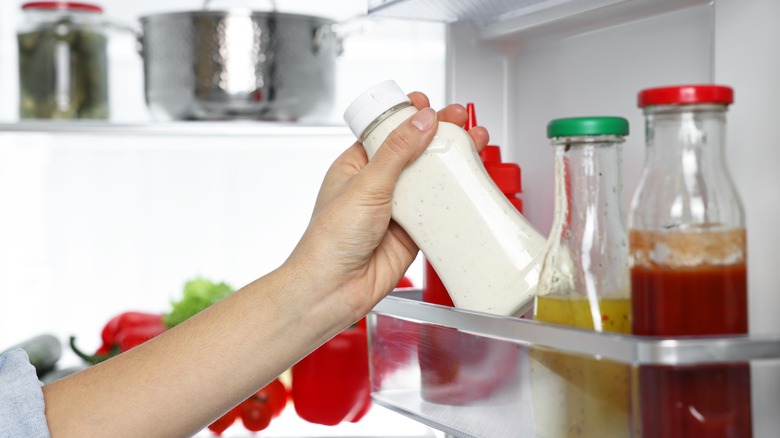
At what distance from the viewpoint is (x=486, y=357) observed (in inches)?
27.7

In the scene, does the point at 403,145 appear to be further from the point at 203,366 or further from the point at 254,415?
the point at 254,415

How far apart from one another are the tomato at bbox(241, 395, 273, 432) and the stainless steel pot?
0.58 meters

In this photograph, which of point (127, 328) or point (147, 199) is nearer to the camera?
point (127, 328)

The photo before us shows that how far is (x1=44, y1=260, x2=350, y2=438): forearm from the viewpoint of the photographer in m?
0.83

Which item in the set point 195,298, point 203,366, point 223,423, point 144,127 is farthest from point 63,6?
point 203,366

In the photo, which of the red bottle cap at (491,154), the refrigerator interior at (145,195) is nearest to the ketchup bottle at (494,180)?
the red bottle cap at (491,154)

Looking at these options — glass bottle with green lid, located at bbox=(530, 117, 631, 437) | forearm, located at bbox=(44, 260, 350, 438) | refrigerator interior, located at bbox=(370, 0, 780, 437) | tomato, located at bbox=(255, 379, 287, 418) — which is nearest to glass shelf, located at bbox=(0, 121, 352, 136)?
tomato, located at bbox=(255, 379, 287, 418)

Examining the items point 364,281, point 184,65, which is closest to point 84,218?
point 184,65

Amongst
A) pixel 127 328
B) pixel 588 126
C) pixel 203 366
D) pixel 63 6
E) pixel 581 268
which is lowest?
pixel 127 328

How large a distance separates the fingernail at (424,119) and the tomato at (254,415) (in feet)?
3.92

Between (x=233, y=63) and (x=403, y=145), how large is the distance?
96cm

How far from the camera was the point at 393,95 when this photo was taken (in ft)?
2.52

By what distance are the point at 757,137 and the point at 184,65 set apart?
118 cm

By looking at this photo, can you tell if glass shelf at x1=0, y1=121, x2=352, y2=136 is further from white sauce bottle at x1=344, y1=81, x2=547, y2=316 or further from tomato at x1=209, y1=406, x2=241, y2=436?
white sauce bottle at x1=344, y1=81, x2=547, y2=316
